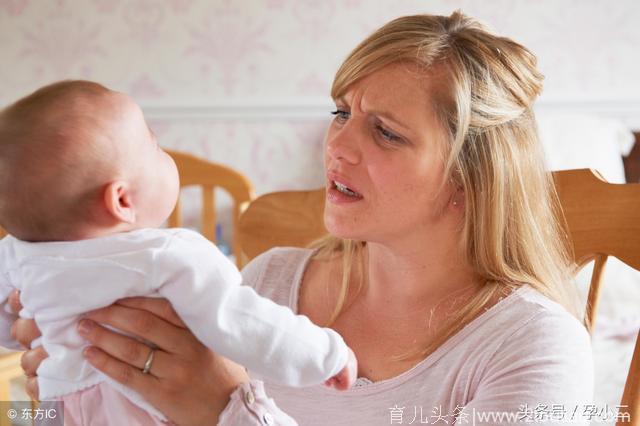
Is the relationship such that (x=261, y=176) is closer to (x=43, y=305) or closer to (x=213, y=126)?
(x=213, y=126)

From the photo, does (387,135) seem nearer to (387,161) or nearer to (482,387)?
(387,161)

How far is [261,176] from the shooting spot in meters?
3.11

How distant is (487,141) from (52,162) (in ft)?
2.21

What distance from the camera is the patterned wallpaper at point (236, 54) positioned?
3008 millimetres

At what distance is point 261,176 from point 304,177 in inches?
6.4

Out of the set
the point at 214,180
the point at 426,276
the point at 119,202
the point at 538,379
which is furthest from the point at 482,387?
the point at 214,180

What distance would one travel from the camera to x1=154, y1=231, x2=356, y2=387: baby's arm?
890 mm

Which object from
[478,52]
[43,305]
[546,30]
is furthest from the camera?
[546,30]

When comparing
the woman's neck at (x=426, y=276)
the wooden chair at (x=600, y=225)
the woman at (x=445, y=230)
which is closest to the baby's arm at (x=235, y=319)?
the woman at (x=445, y=230)

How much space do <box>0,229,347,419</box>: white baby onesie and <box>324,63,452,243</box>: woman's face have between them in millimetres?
347

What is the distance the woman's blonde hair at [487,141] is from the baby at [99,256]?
1.39ft

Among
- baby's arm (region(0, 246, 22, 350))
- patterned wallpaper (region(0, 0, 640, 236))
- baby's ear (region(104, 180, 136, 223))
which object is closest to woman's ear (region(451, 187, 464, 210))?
baby's ear (region(104, 180, 136, 223))

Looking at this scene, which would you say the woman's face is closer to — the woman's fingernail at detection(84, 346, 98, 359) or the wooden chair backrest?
the wooden chair backrest

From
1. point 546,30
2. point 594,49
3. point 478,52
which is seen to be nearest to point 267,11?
point 546,30
